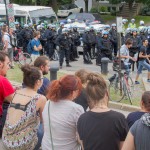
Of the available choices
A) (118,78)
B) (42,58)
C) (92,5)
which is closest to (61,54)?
(118,78)

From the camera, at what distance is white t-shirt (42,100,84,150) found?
13.2ft

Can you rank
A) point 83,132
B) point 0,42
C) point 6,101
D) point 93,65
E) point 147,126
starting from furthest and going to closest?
point 93,65 < point 0,42 < point 6,101 < point 83,132 < point 147,126

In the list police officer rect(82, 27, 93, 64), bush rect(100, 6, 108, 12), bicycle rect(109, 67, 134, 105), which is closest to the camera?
bicycle rect(109, 67, 134, 105)

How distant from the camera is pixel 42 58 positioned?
243 inches

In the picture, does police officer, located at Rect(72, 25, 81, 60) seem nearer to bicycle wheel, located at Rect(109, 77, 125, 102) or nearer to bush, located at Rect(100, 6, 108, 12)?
bicycle wheel, located at Rect(109, 77, 125, 102)

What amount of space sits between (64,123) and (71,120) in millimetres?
80

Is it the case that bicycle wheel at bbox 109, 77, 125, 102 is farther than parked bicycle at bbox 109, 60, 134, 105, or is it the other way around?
bicycle wheel at bbox 109, 77, 125, 102

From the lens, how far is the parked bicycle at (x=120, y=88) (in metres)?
10.1

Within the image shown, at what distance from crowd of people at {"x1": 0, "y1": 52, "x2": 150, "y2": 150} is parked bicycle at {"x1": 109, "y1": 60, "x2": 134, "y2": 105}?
5.13 meters

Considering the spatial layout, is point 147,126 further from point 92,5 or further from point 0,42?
point 92,5

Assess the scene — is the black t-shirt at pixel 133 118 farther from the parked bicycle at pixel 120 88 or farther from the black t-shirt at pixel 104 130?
the parked bicycle at pixel 120 88

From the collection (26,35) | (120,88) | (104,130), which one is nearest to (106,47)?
(26,35)

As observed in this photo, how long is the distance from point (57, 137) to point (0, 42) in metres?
11.9

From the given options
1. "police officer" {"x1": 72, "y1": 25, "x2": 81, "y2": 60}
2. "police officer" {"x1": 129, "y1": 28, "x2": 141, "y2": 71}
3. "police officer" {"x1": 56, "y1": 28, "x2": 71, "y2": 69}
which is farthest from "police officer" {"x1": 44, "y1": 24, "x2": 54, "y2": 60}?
"police officer" {"x1": 129, "y1": 28, "x2": 141, "y2": 71}
